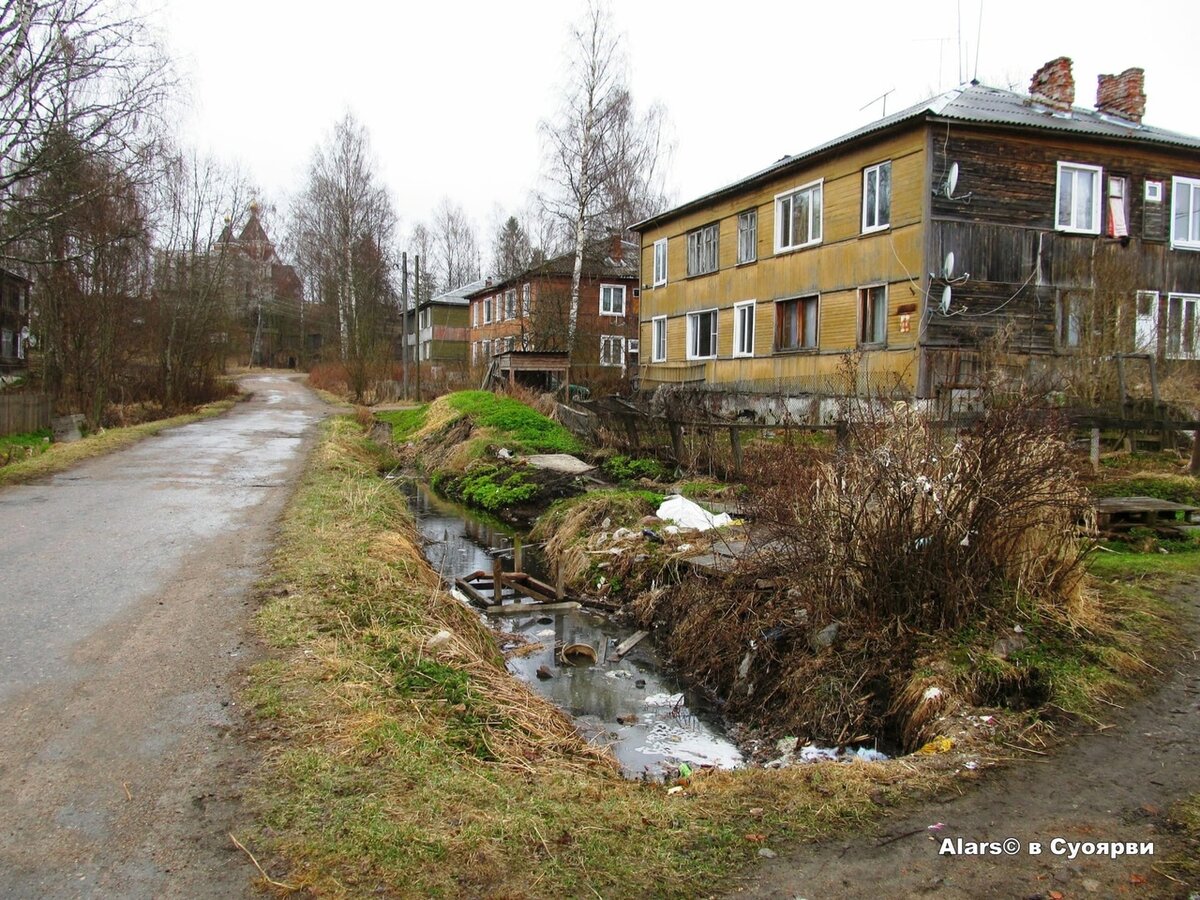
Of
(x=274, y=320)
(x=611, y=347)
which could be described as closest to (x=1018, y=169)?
(x=611, y=347)

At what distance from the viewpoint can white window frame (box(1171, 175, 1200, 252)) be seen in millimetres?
19672

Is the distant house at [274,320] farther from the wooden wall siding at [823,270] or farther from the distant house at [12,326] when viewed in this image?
the wooden wall siding at [823,270]

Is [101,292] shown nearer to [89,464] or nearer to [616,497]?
[89,464]

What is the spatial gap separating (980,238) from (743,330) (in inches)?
289

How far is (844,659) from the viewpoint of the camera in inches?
242

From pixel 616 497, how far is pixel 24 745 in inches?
339

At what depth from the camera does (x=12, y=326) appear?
138 ft

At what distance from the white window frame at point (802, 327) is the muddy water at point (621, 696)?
12273 millimetres

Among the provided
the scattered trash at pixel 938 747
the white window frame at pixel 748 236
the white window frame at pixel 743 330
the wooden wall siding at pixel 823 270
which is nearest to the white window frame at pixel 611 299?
the wooden wall siding at pixel 823 270

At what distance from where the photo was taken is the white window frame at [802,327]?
20.7 metres

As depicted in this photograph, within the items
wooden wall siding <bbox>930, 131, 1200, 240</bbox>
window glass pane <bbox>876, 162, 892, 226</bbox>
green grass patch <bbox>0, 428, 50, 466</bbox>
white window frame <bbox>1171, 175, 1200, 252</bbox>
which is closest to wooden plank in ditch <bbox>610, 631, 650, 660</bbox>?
green grass patch <bbox>0, 428, 50, 466</bbox>

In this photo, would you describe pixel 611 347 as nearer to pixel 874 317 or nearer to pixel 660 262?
pixel 660 262

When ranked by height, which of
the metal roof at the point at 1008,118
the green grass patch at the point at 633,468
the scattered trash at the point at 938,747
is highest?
the metal roof at the point at 1008,118

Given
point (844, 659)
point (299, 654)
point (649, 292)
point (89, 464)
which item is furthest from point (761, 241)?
point (299, 654)
